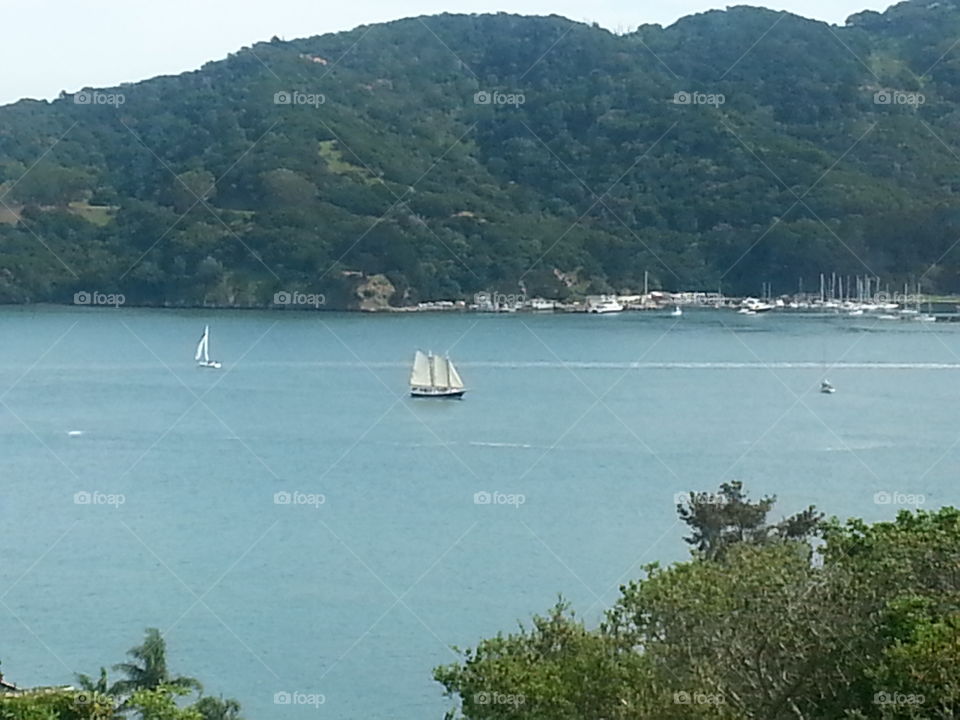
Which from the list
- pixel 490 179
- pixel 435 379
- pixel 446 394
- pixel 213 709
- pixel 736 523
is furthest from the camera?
pixel 490 179

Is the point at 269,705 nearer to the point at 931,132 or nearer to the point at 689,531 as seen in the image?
the point at 689,531

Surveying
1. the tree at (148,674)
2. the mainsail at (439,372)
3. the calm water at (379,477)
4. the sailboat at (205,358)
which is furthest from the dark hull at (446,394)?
the tree at (148,674)

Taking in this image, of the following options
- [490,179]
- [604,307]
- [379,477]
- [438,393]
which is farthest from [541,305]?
[379,477]

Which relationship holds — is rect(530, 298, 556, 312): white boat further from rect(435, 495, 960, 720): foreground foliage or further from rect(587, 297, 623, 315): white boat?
rect(435, 495, 960, 720): foreground foliage

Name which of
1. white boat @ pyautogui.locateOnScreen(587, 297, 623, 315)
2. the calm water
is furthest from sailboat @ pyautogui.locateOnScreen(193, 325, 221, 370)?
white boat @ pyautogui.locateOnScreen(587, 297, 623, 315)

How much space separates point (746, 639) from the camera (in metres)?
10.5

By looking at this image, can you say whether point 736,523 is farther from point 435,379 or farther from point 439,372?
point 439,372

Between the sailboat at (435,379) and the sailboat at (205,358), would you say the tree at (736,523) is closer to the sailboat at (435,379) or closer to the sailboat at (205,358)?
the sailboat at (435,379)

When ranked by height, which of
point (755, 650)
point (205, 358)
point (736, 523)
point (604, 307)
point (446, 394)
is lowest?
point (446, 394)

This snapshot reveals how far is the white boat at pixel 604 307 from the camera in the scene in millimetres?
82250

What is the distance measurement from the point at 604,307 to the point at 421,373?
34226 millimetres

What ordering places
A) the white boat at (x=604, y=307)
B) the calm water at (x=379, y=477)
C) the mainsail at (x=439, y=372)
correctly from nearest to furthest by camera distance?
the calm water at (x=379, y=477)
the mainsail at (x=439, y=372)
the white boat at (x=604, y=307)

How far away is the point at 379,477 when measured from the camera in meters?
34.9

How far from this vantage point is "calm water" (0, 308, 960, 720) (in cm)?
2233
